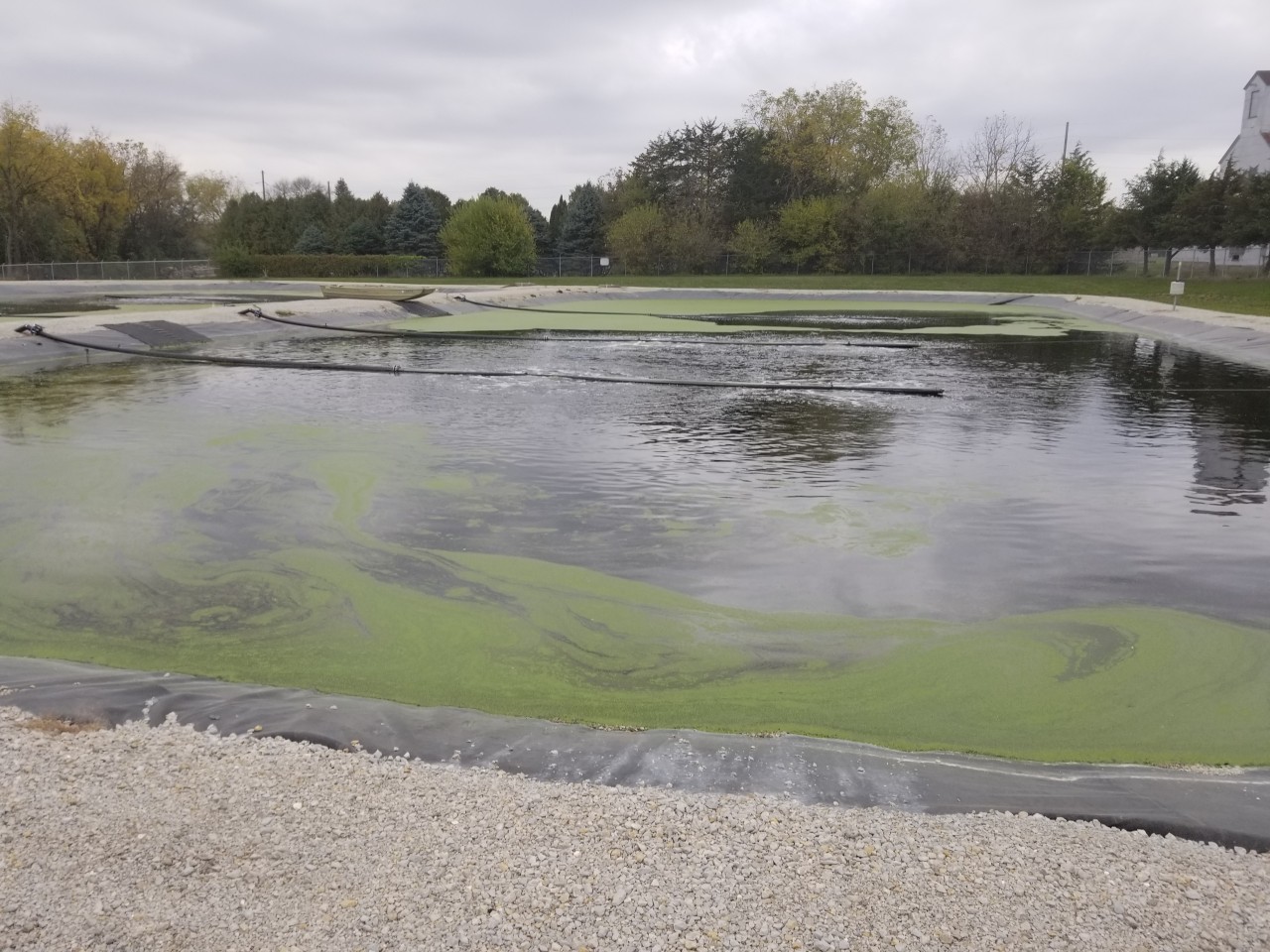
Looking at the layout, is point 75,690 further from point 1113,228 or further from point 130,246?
point 130,246

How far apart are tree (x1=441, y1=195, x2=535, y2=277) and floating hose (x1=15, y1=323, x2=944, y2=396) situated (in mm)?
27498

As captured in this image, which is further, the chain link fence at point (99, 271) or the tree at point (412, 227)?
the tree at point (412, 227)

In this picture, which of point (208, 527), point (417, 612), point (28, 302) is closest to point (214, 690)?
point (417, 612)

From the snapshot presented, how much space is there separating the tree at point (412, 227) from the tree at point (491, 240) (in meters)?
7.19

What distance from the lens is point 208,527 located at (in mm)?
5340

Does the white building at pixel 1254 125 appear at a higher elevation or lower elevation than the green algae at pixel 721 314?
higher

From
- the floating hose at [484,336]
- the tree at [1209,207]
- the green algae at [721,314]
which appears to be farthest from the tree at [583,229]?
the floating hose at [484,336]

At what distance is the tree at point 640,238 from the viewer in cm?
4153

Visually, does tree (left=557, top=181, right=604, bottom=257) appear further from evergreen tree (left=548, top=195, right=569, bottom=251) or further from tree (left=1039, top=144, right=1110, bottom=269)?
tree (left=1039, top=144, right=1110, bottom=269)

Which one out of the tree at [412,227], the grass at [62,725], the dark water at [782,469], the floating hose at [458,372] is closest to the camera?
the grass at [62,725]

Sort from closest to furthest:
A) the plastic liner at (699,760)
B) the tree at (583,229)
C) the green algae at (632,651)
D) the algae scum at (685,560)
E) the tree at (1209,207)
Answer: the plastic liner at (699,760) < the green algae at (632,651) < the algae scum at (685,560) < the tree at (1209,207) < the tree at (583,229)

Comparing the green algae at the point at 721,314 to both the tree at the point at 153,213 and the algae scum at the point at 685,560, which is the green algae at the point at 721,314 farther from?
the tree at the point at 153,213

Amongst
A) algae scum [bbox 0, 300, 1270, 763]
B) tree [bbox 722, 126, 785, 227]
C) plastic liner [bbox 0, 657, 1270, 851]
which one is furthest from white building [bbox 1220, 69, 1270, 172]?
plastic liner [bbox 0, 657, 1270, 851]

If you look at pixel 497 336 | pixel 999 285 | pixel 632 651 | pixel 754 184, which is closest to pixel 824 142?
pixel 754 184
